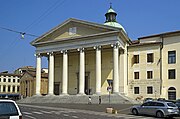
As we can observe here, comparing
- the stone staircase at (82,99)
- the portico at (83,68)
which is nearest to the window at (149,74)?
the portico at (83,68)

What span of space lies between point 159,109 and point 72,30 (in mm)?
38088

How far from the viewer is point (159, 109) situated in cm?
2488

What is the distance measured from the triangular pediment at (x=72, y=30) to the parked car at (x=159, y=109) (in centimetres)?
2770

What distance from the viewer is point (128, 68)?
5809 centimetres

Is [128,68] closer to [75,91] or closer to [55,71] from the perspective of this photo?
[75,91]

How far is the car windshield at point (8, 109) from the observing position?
9680mm

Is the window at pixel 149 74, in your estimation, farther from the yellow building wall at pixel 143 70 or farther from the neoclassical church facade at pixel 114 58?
the yellow building wall at pixel 143 70

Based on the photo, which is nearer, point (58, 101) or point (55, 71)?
point (58, 101)

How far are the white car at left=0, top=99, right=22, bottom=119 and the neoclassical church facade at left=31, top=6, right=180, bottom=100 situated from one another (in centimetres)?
4190

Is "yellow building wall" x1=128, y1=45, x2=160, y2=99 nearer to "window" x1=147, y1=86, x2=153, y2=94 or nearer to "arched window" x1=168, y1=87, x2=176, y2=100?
"window" x1=147, y1=86, x2=153, y2=94

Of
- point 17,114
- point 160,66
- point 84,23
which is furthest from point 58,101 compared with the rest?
point 17,114

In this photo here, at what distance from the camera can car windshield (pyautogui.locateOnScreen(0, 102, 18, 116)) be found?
968 centimetres

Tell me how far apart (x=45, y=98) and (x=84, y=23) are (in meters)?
17.9

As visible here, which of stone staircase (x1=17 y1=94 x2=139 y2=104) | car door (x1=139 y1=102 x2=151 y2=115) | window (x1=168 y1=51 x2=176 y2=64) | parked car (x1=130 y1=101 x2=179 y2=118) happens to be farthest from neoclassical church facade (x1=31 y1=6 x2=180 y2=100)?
parked car (x1=130 y1=101 x2=179 y2=118)
